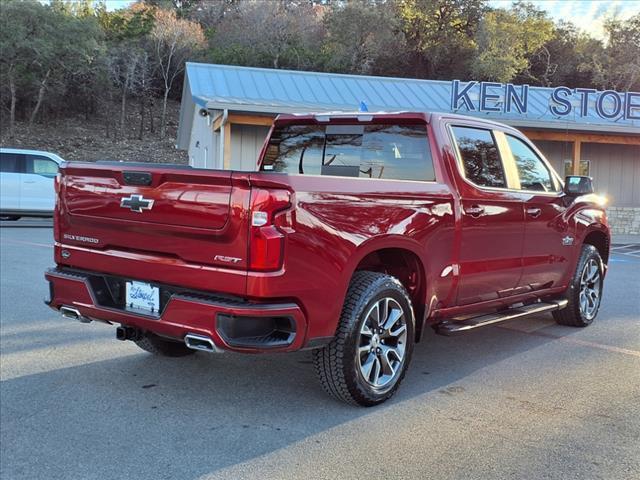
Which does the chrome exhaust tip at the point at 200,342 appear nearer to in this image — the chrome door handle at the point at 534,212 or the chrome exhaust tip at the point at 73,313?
the chrome exhaust tip at the point at 73,313

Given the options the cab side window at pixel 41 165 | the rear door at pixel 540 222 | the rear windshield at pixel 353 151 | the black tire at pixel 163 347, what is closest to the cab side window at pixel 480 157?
the rear door at pixel 540 222

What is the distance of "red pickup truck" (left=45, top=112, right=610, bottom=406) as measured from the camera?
3447mm

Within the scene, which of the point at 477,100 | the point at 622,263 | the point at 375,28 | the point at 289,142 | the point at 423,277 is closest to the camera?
the point at 423,277

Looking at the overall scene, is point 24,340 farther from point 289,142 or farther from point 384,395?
point 384,395

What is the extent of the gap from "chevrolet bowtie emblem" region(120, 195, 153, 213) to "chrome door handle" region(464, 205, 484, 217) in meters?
2.32

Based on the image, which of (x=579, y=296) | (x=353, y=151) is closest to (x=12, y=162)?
(x=353, y=151)

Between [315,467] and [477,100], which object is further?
[477,100]

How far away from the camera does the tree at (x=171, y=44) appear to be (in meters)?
43.2

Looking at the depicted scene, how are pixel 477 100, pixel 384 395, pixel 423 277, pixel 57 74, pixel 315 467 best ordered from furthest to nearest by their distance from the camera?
pixel 57 74
pixel 477 100
pixel 423 277
pixel 384 395
pixel 315 467

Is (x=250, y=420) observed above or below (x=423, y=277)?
below

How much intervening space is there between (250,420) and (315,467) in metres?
0.73

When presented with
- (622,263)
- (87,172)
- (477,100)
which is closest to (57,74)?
(477,100)

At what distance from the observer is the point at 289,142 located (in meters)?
5.43

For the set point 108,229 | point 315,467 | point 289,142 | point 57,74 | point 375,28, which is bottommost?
Result: point 315,467
